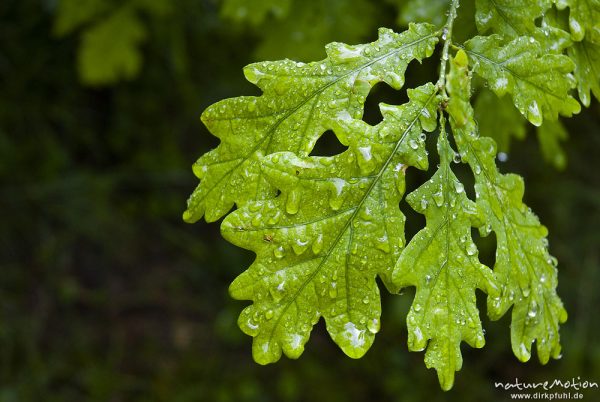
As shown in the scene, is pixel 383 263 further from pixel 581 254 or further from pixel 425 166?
pixel 581 254

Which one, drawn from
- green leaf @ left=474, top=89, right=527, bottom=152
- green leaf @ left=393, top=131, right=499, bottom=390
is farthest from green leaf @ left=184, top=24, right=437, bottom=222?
green leaf @ left=474, top=89, right=527, bottom=152

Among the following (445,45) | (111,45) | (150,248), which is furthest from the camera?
(150,248)

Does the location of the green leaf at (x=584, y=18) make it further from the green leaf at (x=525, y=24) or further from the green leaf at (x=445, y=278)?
the green leaf at (x=445, y=278)

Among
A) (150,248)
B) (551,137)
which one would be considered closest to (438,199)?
(551,137)

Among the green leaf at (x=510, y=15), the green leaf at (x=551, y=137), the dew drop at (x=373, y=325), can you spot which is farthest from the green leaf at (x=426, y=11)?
the dew drop at (x=373, y=325)

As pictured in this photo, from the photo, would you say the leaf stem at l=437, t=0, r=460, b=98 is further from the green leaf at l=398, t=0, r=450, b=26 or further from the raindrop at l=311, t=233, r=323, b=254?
the raindrop at l=311, t=233, r=323, b=254

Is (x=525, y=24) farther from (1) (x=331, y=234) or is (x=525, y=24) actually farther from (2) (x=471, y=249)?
(1) (x=331, y=234)

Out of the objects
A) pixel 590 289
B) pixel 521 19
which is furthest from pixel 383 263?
pixel 590 289
